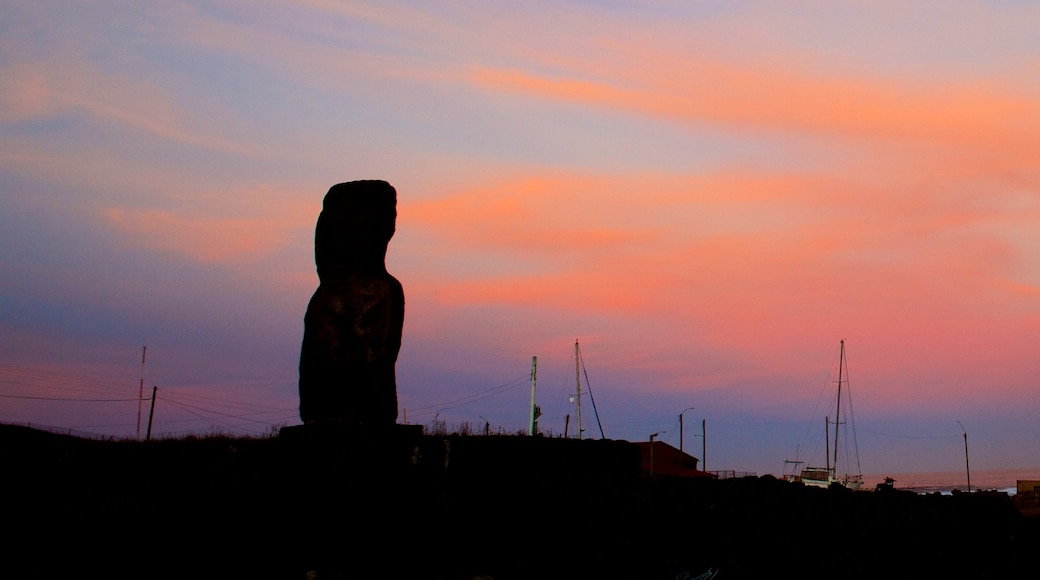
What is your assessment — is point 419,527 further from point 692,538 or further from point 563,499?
point 692,538

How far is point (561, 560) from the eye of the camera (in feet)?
48.3

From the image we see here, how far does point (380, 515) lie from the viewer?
14.0 metres

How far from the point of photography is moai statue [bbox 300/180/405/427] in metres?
15.1

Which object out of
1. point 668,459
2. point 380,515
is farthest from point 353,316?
point 668,459

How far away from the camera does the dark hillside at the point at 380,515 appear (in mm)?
13312

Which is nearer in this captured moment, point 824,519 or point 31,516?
point 31,516

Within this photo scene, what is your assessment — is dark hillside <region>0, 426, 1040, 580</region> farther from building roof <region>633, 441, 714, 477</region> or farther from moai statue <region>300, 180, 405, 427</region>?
building roof <region>633, 441, 714, 477</region>

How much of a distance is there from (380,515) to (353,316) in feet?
9.68

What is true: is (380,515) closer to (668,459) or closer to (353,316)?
(353,316)

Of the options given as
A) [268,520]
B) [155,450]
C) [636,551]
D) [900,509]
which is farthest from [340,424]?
[900,509]

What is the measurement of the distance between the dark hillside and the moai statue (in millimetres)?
618

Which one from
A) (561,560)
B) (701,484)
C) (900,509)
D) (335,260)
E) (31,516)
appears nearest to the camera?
(31,516)

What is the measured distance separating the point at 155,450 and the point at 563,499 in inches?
246

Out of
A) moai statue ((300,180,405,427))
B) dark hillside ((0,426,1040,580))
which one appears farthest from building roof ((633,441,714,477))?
moai statue ((300,180,405,427))
